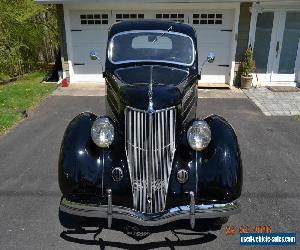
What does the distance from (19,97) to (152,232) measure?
A: 734cm

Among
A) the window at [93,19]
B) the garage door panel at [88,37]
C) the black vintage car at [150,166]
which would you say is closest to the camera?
the black vintage car at [150,166]

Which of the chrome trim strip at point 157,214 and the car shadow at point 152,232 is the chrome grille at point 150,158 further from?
the car shadow at point 152,232

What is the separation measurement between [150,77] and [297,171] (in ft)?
11.2

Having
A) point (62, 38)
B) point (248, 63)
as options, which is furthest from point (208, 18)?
point (62, 38)

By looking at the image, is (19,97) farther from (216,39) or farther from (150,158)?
(150,158)

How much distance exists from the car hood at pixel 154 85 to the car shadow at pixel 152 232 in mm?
1664

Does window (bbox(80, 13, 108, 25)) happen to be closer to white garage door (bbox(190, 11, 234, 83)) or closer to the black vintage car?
white garage door (bbox(190, 11, 234, 83))

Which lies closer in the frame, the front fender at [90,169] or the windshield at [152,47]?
the front fender at [90,169]


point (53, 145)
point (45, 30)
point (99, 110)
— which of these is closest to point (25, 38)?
point (45, 30)

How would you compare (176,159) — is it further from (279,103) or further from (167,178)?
(279,103)

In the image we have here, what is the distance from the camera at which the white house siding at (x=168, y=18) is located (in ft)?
33.7

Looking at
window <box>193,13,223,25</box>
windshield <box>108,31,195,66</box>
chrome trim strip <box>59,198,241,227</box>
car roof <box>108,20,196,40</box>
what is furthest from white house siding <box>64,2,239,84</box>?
chrome trim strip <box>59,198,241,227</box>

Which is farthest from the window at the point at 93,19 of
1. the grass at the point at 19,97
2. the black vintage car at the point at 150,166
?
the black vintage car at the point at 150,166

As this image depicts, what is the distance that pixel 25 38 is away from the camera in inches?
484
